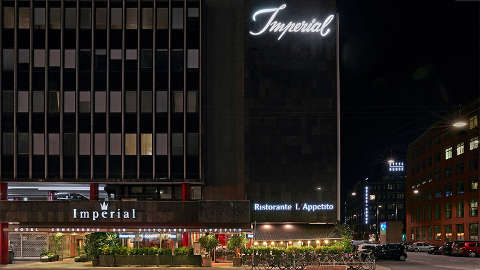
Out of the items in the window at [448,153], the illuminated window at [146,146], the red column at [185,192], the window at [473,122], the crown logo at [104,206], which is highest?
the window at [473,122]

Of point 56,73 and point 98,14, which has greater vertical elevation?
point 98,14

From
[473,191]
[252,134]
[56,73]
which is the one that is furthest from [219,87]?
[473,191]

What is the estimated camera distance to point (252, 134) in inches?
2215

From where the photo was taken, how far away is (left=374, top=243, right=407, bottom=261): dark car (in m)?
54.7

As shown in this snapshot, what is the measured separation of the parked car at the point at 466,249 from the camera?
62.5m

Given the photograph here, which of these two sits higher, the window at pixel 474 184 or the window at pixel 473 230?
the window at pixel 474 184

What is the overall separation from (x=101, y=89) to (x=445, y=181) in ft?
248

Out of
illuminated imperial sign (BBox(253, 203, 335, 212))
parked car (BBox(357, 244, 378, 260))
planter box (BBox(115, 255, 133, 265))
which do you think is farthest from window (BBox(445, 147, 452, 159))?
planter box (BBox(115, 255, 133, 265))

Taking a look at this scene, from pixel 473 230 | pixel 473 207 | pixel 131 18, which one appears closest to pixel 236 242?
pixel 131 18

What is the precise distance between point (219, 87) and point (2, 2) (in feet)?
68.2

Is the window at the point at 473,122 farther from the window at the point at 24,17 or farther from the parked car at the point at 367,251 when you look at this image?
the window at the point at 24,17

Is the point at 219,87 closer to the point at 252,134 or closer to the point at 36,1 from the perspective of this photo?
the point at 252,134

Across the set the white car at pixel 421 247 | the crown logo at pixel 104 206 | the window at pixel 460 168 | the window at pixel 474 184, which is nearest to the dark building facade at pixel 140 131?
the crown logo at pixel 104 206

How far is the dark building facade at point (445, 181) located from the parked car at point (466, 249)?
1810 centimetres
